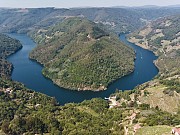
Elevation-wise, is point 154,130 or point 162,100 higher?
point 154,130

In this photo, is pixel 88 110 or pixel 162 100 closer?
pixel 88 110

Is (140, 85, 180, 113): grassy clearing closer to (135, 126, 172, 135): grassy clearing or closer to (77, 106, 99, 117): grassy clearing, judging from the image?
(77, 106, 99, 117): grassy clearing

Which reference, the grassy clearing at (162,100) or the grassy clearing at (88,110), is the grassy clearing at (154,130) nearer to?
the grassy clearing at (88,110)

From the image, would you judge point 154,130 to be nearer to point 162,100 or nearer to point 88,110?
point 88,110

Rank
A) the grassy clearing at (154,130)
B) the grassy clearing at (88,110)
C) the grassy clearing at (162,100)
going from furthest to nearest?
the grassy clearing at (162,100) → the grassy clearing at (88,110) → the grassy clearing at (154,130)

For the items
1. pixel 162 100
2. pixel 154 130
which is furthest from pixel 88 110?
pixel 154 130

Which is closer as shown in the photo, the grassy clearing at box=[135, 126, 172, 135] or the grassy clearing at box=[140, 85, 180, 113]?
the grassy clearing at box=[135, 126, 172, 135]

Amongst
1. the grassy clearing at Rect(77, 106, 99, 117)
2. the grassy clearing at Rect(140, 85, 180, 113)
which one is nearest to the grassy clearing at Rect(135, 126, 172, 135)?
the grassy clearing at Rect(77, 106, 99, 117)

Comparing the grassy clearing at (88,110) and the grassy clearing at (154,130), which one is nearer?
the grassy clearing at (154,130)

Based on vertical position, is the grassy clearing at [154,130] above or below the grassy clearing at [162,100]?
above

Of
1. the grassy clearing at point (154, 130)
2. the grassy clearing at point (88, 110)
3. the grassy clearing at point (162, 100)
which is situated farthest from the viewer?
the grassy clearing at point (162, 100)

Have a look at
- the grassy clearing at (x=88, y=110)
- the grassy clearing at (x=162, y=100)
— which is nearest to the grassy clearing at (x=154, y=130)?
the grassy clearing at (x=88, y=110)

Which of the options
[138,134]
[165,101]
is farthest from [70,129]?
[165,101]
